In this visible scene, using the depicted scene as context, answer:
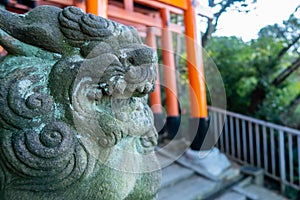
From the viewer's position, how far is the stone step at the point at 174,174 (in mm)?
3271

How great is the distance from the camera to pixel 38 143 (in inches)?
39.4

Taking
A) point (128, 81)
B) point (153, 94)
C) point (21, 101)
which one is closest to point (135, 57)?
point (128, 81)

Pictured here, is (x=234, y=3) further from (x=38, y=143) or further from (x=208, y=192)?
(x=38, y=143)

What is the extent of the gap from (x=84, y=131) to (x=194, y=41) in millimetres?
2566

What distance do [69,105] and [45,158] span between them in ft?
0.64

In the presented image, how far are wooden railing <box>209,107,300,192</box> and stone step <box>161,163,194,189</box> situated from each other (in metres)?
0.76

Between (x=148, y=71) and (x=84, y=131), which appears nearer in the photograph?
(x=84, y=131)

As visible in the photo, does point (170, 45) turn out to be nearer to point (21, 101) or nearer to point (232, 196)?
point (232, 196)

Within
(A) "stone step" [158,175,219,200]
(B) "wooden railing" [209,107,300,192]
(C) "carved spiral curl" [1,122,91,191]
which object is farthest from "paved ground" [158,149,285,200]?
(C) "carved spiral curl" [1,122,91,191]

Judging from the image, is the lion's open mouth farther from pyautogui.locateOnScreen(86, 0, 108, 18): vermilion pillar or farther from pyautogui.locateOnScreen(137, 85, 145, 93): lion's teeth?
pyautogui.locateOnScreen(86, 0, 108, 18): vermilion pillar

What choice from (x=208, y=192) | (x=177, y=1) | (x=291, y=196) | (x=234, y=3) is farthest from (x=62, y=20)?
(x=291, y=196)

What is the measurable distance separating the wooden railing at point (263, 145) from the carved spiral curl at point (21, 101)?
3.13 meters

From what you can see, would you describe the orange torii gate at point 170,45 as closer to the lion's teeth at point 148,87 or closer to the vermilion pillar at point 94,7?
the vermilion pillar at point 94,7

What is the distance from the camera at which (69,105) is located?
3.51ft
